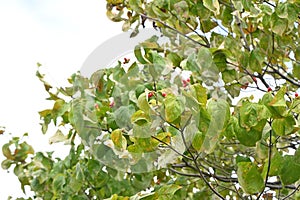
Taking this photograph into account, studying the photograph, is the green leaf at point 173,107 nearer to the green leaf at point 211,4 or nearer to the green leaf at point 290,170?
the green leaf at point 290,170

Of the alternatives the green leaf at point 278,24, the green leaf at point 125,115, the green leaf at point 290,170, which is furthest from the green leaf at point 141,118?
the green leaf at point 278,24

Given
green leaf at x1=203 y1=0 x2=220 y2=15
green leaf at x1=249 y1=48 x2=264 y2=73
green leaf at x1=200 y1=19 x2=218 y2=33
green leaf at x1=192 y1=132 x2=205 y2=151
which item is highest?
green leaf at x1=203 y1=0 x2=220 y2=15

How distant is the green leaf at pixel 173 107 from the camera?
129 cm

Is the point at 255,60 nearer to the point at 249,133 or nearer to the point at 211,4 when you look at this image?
the point at 211,4

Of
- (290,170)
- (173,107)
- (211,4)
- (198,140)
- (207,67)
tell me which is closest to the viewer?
(173,107)

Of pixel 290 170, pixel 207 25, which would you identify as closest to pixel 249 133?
pixel 290 170

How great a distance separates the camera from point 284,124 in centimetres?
147

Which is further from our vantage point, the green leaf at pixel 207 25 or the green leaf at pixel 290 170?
the green leaf at pixel 207 25

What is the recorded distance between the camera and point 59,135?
8.62 ft

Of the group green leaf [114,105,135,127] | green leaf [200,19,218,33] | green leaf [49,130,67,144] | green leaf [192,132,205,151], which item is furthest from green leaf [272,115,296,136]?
green leaf [49,130,67,144]

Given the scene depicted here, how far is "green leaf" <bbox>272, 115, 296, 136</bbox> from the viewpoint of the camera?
4.79 ft

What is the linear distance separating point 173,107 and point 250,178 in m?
0.38

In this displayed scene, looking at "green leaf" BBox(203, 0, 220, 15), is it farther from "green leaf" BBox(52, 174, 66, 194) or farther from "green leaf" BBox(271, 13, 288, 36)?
"green leaf" BBox(52, 174, 66, 194)

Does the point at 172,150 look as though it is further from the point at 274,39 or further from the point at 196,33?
the point at 274,39
